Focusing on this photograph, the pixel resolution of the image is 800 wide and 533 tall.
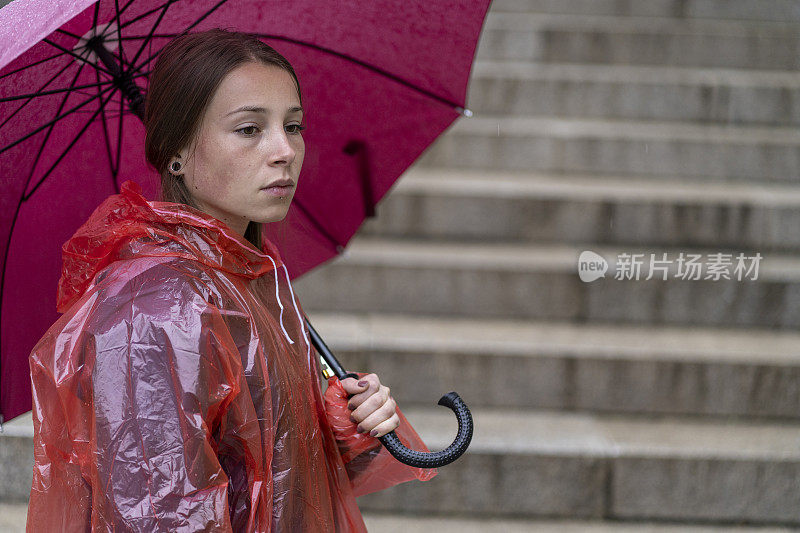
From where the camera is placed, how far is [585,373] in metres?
2.90

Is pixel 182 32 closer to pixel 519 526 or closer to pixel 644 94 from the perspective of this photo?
pixel 519 526

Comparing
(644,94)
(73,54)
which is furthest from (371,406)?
(644,94)

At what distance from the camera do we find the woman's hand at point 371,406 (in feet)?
4.47

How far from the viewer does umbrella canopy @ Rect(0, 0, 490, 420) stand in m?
1.41

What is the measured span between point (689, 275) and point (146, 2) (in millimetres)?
2470

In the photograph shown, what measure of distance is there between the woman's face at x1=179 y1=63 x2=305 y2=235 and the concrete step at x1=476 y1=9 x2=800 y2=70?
10.2ft

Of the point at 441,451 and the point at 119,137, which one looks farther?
the point at 119,137

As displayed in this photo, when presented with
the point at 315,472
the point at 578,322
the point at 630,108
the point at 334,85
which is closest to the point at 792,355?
the point at 578,322

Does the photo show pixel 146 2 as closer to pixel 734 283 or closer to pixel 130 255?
pixel 130 255

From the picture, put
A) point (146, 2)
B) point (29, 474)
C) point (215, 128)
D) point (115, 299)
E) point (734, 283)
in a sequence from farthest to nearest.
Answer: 1. point (734, 283)
2. point (29, 474)
3. point (146, 2)
4. point (215, 128)
5. point (115, 299)

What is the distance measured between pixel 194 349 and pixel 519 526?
1879mm

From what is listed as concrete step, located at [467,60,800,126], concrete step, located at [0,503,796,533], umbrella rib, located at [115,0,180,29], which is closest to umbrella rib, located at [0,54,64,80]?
umbrella rib, located at [115,0,180,29]

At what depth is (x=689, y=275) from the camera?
3.19m

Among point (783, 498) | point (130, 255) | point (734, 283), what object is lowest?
point (783, 498)
